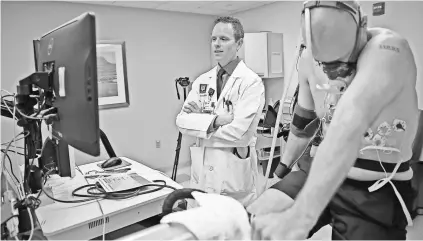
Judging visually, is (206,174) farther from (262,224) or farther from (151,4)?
(151,4)

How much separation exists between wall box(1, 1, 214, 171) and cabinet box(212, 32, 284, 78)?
1.09 metres

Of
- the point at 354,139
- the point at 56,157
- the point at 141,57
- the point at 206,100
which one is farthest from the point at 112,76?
the point at 354,139

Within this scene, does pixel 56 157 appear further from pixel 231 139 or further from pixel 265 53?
pixel 265 53

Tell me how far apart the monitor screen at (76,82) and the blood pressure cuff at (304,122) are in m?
0.69

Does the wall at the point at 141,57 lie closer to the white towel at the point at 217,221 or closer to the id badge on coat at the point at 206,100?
the id badge on coat at the point at 206,100

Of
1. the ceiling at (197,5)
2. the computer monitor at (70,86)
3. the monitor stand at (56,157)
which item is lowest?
the monitor stand at (56,157)

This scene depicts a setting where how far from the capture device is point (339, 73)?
783 millimetres

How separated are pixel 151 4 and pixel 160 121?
5.59ft

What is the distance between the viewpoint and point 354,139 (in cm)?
62

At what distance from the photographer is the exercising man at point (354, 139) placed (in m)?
0.60

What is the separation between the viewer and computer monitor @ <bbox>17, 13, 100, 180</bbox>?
822mm

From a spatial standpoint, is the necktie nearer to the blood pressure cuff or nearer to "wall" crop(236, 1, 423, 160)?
→ "wall" crop(236, 1, 423, 160)

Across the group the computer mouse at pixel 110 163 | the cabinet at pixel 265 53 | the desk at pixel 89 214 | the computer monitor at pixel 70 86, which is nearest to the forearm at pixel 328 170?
the computer monitor at pixel 70 86

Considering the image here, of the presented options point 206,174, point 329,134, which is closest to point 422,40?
point 206,174
